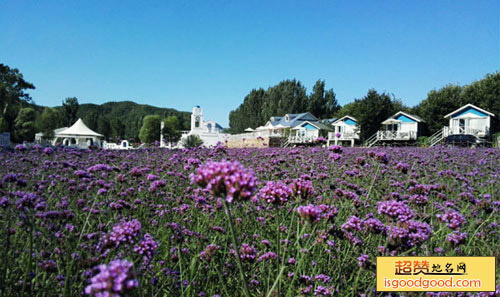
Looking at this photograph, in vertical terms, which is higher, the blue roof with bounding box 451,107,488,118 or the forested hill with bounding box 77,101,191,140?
the forested hill with bounding box 77,101,191,140

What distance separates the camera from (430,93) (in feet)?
132

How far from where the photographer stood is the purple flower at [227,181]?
1.21m

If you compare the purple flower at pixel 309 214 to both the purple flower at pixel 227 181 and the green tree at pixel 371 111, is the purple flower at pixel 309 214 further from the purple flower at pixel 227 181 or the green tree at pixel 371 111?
the green tree at pixel 371 111

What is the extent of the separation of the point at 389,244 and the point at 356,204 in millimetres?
1328

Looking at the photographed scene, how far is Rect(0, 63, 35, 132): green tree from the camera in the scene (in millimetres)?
41531

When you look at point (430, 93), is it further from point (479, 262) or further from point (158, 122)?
point (158, 122)

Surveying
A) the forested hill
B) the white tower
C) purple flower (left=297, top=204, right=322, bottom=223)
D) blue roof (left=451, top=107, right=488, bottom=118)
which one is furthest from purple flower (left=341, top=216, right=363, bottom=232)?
the forested hill

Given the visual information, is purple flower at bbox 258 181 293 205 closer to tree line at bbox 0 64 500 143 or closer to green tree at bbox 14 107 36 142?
tree line at bbox 0 64 500 143

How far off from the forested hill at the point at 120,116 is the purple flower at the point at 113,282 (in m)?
76.1

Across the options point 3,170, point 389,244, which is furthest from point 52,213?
point 3,170

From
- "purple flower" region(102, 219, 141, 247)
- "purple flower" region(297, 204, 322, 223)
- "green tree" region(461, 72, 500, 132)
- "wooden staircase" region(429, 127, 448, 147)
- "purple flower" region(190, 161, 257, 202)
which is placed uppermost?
"green tree" region(461, 72, 500, 132)

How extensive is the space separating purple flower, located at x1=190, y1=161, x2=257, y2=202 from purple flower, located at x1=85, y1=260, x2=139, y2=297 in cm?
45

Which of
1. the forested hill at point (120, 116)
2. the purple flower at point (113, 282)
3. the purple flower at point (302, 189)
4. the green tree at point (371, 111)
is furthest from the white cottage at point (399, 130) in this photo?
the forested hill at point (120, 116)

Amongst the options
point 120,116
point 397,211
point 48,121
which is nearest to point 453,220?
point 397,211
